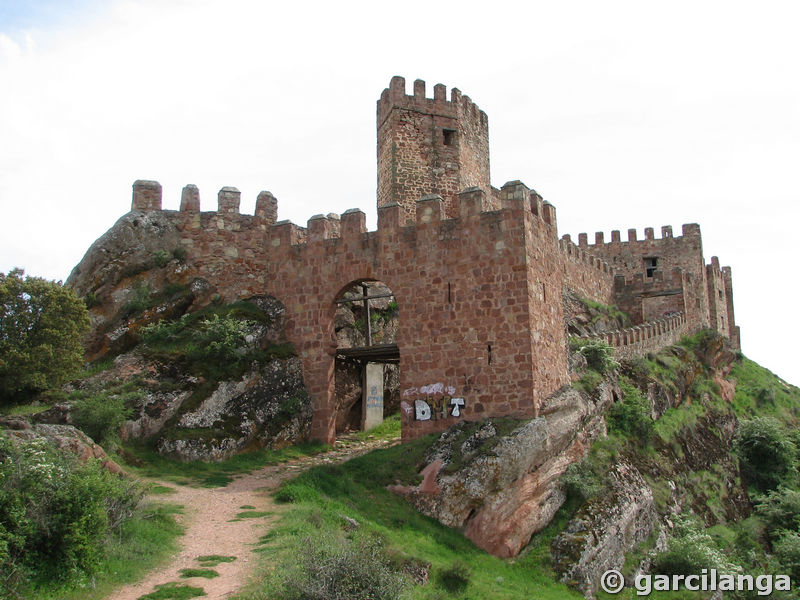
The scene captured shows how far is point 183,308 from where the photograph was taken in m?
25.3

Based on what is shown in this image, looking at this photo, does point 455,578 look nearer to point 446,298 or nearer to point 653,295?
point 446,298

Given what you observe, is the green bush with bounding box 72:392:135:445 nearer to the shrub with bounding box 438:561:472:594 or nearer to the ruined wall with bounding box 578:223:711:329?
the shrub with bounding box 438:561:472:594

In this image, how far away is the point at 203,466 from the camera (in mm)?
19812

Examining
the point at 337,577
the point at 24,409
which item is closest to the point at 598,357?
the point at 337,577

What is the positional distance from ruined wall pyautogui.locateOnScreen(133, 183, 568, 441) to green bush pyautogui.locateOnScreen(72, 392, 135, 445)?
6420 millimetres

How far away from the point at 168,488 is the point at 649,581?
11.8 meters

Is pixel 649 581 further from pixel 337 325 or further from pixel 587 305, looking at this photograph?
pixel 587 305

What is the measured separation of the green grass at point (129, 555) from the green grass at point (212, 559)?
61 centimetres

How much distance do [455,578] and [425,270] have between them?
9.67 metres

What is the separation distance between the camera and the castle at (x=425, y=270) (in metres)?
20.9

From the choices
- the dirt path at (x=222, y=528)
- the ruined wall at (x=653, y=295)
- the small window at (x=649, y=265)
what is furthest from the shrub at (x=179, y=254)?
the small window at (x=649, y=265)

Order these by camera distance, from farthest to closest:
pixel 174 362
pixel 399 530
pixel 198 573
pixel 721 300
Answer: pixel 721 300
pixel 174 362
pixel 399 530
pixel 198 573

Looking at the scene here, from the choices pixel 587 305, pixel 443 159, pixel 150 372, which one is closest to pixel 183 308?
pixel 150 372

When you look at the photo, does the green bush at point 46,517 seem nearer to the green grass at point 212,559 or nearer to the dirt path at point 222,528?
the dirt path at point 222,528
